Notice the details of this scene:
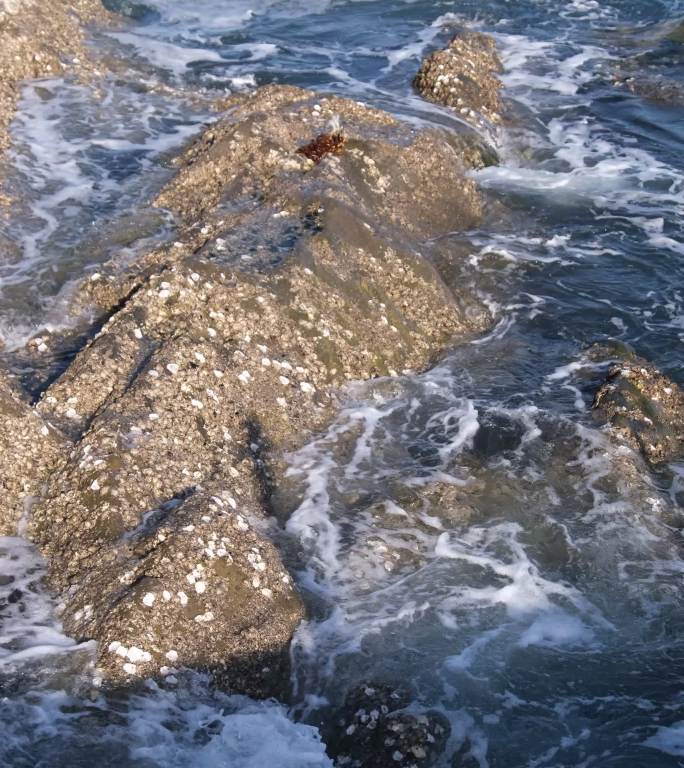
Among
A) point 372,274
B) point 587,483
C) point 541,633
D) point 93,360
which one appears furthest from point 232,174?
point 541,633

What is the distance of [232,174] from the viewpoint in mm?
12672

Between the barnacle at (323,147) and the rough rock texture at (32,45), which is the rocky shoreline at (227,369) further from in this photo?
the rough rock texture at (32,45)

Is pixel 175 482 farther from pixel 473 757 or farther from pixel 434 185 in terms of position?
pixel 434 185

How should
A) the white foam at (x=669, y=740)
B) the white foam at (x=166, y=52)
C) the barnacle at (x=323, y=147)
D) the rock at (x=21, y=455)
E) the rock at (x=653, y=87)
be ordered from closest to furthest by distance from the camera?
the white foam at (x=669, y=740), the rock at (x=21, y=455), the barnacle at (x=323, y=147), the rock at (x=653, y=87), the white foam at (x=166, y=52)

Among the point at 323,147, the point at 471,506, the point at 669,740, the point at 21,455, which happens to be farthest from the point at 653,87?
the point at 21,455

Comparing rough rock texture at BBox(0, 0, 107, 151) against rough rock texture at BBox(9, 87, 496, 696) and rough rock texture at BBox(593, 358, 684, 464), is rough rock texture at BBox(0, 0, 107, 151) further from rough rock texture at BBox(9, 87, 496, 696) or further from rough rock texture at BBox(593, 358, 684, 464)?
rough rock texture at BBox(593, 358, 684, 464)

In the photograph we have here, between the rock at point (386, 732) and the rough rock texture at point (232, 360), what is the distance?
2.17ft

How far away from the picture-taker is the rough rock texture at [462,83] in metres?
17.5

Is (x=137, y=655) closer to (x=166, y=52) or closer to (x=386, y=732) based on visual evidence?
(x=386, y=732)

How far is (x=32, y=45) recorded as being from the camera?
17.8 m

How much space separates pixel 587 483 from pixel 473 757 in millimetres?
3442

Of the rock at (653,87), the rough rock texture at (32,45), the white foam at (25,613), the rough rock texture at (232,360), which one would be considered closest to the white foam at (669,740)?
the rough rock texture at (232,360)

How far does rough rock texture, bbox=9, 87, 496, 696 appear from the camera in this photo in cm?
690

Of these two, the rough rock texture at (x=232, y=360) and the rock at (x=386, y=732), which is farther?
the rough rock texture at (x=232, y=360)
